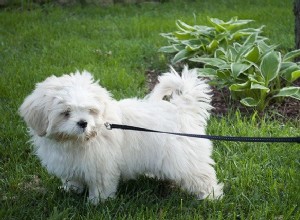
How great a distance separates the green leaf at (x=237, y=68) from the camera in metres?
4.77

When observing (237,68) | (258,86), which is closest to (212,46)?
(237,68)

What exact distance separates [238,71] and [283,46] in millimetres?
2593

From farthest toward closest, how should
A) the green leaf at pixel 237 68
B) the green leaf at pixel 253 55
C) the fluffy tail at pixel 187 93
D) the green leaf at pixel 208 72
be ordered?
1. the green leaf at pixel 208 72
2. the green leaf at pixel 253 55
3. the green leaf at pixel 237 68
4. the fluffy tail at pixel 187 93

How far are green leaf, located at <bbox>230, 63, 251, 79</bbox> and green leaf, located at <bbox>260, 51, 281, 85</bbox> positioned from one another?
0.55ft

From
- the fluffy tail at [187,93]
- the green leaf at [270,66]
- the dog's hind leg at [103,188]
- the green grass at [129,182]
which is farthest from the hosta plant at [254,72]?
the dog's hind leg at [103,188]

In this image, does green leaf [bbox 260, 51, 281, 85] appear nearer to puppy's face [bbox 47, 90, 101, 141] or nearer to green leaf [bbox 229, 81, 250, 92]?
green leaf [bbox 229, 81, 250, 92]

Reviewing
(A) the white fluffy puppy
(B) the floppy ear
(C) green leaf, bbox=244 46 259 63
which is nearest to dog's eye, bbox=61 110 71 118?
(A) the white fluffy puppy

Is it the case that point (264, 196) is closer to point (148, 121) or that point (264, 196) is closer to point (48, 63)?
point (148, 121)

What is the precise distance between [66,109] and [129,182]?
3.37ft

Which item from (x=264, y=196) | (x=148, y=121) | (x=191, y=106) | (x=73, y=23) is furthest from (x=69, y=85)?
(x=73, y=23)

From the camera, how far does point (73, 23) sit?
8383 mm

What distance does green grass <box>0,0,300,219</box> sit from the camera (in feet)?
10.3

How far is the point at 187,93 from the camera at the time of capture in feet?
10.6

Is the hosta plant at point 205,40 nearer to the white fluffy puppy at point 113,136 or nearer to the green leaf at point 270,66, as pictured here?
the green leaf at point 270,66
